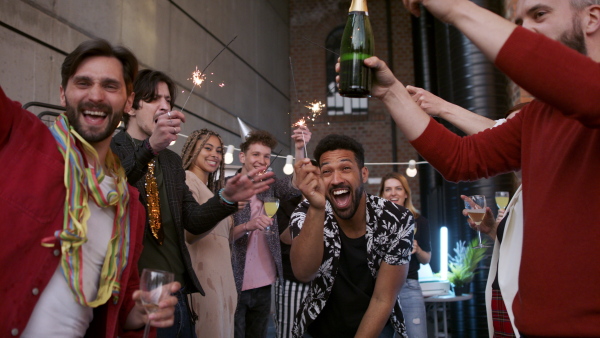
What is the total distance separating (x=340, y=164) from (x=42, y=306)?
156cm

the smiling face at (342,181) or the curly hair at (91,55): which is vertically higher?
the curly hair at (91,55)

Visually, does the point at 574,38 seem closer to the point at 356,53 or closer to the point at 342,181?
the point at 356,53

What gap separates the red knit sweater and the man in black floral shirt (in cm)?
110

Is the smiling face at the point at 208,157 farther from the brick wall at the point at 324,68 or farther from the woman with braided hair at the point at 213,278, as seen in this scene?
the brick wall at the point at 324,68

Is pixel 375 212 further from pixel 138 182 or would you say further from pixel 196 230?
pixel 138 182

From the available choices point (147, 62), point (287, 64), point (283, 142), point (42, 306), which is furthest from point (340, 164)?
point (287, 64)

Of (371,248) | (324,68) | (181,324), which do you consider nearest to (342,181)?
(371,248)

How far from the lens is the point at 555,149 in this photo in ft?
4.11

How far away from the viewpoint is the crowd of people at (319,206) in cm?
115

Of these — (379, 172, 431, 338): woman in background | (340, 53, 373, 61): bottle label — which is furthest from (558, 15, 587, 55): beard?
(379, 172, 431, 338): woman in background

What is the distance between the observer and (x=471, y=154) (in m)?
1.58

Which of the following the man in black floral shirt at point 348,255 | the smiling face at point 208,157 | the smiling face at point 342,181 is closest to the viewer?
the man in black floral shirt at point 348,255

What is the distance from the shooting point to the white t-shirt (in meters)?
1.39

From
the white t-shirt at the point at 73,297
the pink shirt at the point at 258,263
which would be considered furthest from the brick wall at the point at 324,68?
the white t-shirt at the point at 73,297
